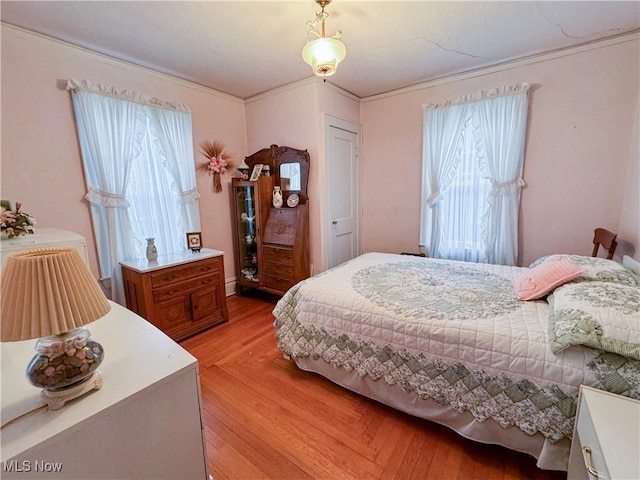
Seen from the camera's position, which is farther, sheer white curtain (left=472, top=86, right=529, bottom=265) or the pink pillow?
sheer white curtain (left=472, top=86, right=529, bottom=265)

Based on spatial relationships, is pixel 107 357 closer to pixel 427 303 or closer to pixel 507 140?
pixel 427 303

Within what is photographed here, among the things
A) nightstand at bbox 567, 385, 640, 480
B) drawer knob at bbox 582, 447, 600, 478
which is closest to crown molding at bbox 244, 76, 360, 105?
nightstand at bbox 567, 385, 640, 480

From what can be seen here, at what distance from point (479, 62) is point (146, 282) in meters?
3.59

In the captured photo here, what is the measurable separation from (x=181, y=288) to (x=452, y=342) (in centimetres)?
223

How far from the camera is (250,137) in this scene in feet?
11.8

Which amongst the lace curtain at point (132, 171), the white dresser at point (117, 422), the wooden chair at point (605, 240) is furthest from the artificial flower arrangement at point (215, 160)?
the wooden chair at point (605, 240)

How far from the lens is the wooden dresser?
2357mm

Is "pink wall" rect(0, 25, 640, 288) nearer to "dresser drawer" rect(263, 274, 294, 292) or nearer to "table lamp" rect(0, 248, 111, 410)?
"dresser drawer" rect(263, 274, 294, 292)

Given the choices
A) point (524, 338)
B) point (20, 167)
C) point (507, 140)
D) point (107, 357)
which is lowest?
point (524, 338)

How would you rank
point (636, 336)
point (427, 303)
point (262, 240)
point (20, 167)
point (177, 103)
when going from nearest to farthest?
1. point (636, 336)
2. point (427, 303)
3. point (20, 167)
4. point (177, 103)
5. point (262, 240)

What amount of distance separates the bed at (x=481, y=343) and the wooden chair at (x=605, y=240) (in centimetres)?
19

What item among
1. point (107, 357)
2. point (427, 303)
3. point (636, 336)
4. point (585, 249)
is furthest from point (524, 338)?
point (585, 249)

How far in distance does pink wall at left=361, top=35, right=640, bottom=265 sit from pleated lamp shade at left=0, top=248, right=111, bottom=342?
3259mm
